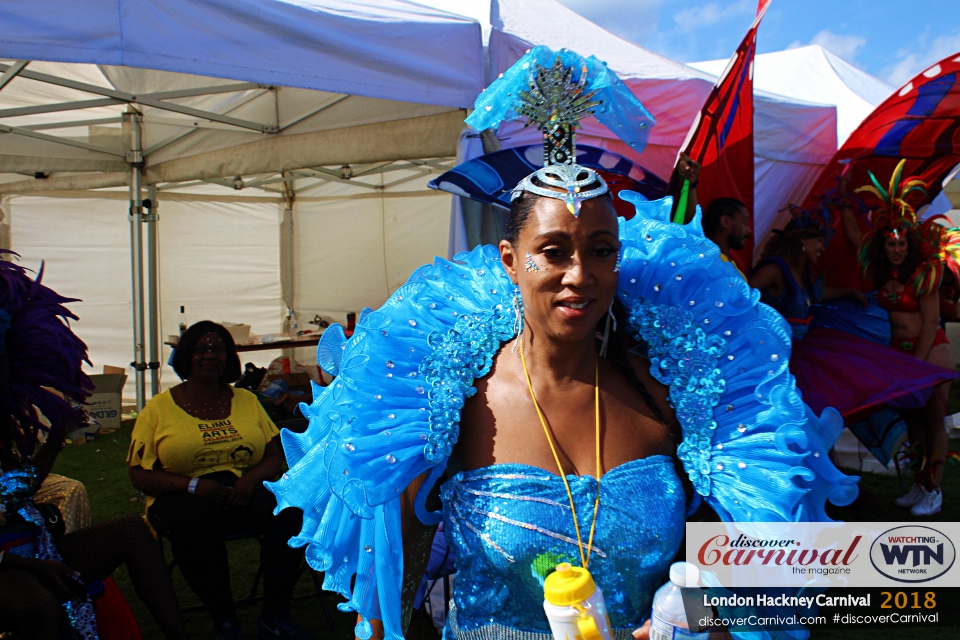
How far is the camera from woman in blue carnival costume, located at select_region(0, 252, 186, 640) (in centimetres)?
266

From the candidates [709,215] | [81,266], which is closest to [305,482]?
[709,215]

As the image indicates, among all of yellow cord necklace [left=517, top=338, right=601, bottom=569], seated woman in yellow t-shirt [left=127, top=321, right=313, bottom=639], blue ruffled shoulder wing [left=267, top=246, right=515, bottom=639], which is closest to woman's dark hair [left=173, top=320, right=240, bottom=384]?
seated woman in yellow t-shirt [left=127, top=321, right=313, bottom=639]

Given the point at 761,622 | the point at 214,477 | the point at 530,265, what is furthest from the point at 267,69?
the point at 761,622

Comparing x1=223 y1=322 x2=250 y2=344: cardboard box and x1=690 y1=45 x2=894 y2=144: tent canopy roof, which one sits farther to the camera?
x1=690 y1=45 x2=894 y2=144: tent canopy roof

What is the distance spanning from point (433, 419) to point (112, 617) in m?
2.16

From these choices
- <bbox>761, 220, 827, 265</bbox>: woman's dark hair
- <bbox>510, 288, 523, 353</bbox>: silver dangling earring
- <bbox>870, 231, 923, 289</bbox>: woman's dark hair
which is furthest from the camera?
<bbox>870, 231, 923, 289</bbox>: woman's dark hair

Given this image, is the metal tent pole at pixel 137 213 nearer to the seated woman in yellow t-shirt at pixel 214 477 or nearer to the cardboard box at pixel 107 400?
the cardboard box at pixel 107 400

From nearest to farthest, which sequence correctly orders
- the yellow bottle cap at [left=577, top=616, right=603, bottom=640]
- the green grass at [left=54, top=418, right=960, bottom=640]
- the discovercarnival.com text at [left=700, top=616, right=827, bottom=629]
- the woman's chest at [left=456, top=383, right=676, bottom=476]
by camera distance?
the yellow bottle cap at [left=577, top=616, right=603, bottom=640] < the discovercarnival.com text at [left=700, top=616, right=827, bottom=629] < the woman's chest at [left=456, top=383, right=676, bottom=476] < the green grass at [left=54, top=418, right=960, bottom=640]

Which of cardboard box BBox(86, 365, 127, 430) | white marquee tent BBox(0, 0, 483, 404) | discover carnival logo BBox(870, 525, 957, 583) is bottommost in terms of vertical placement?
cardboard box BBox(86, 365, 127, 430)

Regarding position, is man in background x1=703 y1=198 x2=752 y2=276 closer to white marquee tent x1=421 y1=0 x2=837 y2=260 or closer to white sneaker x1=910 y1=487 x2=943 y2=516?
white marquee tent x1=421 y1=0 x2=837 y2=260

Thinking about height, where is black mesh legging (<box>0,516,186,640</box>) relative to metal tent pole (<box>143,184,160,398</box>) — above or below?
below

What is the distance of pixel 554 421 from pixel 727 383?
43cm

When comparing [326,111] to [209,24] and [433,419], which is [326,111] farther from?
[433,419]

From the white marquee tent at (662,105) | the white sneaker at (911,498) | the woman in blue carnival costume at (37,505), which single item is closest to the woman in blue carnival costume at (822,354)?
the white sneaker at (911,498)
